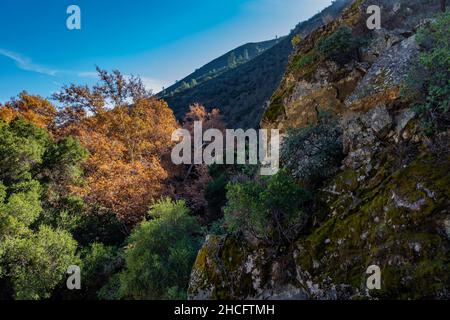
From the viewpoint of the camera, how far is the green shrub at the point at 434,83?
5242 mm

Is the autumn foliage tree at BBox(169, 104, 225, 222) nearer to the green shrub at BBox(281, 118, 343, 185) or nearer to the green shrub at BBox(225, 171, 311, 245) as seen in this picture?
the green shrub at BBox(281, 118, 343, 185)

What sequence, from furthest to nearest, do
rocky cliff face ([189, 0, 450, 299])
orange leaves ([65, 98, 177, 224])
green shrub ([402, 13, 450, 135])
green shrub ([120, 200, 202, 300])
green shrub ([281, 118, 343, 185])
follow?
orange leaves ([65, 98, 177, 224]), green shrub ([120, 200, 202, 300]), green shrub ([281, 118, 343, 185]), green shrub ([402, 13, 450, 135]), rocky cliff face ([189, 0, 450, 299])

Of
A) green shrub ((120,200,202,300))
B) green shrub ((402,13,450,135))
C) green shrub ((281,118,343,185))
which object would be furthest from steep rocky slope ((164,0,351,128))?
green shrub ((402,13,450,135))

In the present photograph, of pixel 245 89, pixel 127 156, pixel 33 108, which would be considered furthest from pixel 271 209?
pixel 245 89

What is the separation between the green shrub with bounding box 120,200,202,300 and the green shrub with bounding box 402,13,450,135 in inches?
302

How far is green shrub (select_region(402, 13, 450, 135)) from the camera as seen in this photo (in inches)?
206

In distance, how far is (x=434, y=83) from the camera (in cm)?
552

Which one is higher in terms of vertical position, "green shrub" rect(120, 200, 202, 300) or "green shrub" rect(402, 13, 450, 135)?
"green shrub" rect(402, 13, 450, 135)

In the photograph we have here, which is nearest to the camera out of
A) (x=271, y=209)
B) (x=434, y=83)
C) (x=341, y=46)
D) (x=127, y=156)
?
(x=434, y=83)

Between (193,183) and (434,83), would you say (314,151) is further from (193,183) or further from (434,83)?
(193,183)

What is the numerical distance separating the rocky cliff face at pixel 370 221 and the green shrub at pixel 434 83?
0.30m

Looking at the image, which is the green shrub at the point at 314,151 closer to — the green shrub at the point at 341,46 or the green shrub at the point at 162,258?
the green shrub at the point at 341,46

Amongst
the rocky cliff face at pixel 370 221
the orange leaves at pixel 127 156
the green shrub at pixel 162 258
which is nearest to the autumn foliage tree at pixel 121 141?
the orange leaves at pixel 127 156

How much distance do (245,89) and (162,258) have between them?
38588mm
